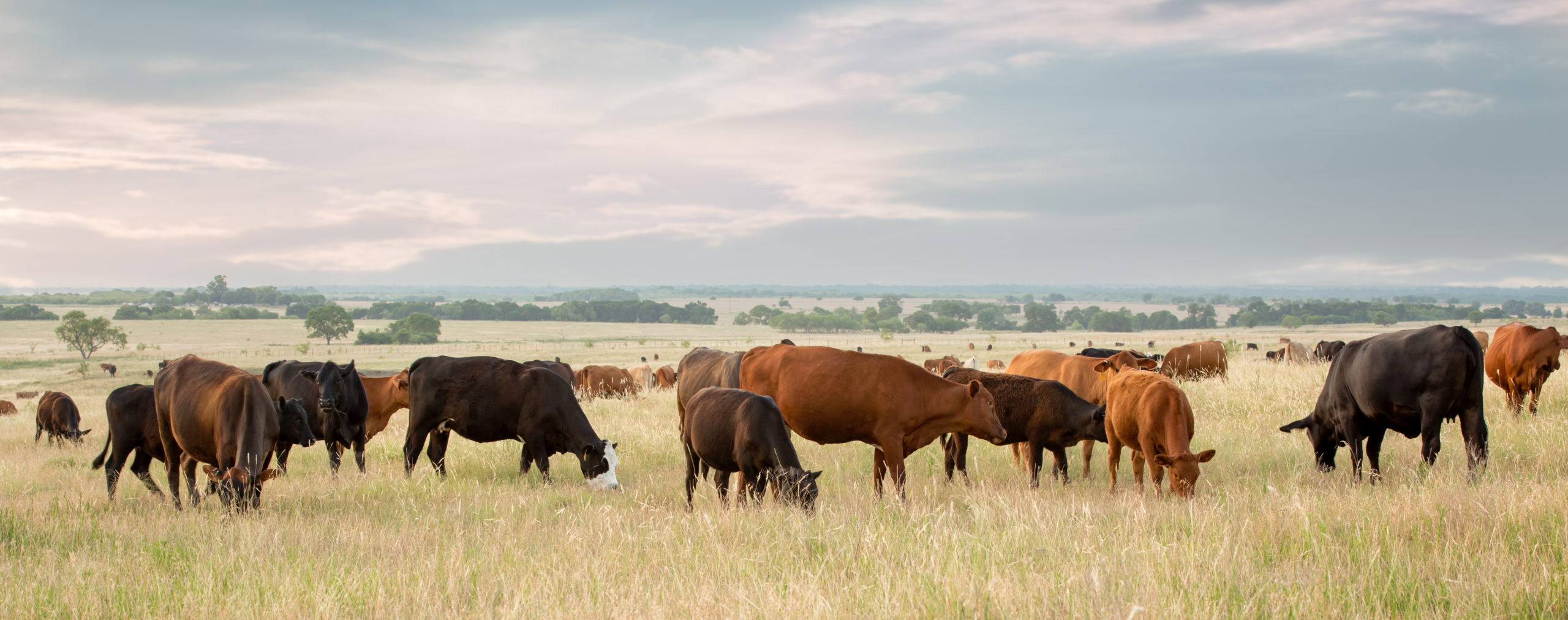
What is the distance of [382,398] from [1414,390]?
568 inches

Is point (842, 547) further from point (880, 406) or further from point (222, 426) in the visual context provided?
point (222, 426)

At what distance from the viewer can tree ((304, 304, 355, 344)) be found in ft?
427

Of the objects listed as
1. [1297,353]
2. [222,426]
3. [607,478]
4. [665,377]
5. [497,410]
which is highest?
[222,426]

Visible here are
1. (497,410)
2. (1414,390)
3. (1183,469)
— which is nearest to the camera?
(1183,469)

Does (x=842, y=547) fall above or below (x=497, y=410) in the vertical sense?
below

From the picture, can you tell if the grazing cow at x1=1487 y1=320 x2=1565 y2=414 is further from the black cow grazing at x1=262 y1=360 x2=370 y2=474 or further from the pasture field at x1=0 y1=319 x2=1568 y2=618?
the black cow grazing at x1=262 y1=360 x2=370 y2=474

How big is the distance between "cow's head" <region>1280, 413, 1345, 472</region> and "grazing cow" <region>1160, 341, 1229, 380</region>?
14.8 m

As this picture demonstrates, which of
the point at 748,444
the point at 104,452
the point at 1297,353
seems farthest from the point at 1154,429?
the point at 1297,353

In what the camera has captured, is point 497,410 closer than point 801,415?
No

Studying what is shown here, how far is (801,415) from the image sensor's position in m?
9.98

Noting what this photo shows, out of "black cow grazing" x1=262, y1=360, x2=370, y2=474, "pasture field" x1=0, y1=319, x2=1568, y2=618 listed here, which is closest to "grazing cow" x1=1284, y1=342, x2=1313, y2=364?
"pasture field" x1=0, y1=319, x2=1568, y2=618

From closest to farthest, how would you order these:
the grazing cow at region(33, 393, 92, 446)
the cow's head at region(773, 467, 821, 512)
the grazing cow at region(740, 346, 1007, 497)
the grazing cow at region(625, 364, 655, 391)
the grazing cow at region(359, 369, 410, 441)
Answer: the cow's head at region(773, 467, 821, 512) < the grazing cow at region(740, 346, 1007, 497) < the grazing cow at region(359, 369, 410, 441) < the grazing cow at region(33, 393, 92, 446) < the grazing cow at region(625, 364, 655, 391)

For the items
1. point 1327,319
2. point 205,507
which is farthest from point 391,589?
point 1327,319

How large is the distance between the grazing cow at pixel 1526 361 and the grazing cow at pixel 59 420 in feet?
83.2
